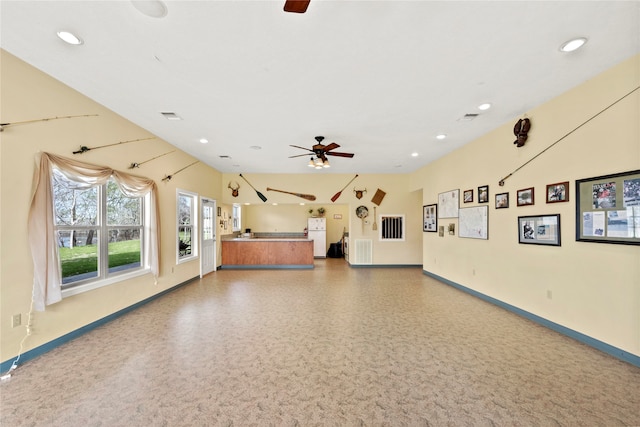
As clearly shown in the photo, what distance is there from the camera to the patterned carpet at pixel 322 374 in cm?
196

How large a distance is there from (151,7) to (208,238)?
613 centimetres

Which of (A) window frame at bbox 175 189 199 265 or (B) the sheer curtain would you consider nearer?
(B) the sheer curtain

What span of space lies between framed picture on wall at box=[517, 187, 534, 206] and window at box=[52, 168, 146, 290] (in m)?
5.75

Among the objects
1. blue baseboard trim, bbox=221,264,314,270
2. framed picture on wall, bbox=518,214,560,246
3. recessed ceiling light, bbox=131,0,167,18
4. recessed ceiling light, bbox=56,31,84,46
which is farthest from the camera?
blue baseboard trim, bbox=221,264,314,270

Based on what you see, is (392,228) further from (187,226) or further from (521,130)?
(187,226)

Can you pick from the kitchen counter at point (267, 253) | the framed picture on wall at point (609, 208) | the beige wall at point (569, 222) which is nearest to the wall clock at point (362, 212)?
the kitchen counter at point (267, 253)

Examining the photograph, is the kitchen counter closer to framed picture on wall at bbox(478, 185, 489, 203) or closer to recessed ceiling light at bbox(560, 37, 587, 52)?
framed picture on wall at bbox(478, 185, 489, 203)

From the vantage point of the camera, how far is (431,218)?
6.84 metres

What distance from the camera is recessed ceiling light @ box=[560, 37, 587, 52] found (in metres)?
2.29

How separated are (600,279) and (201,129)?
5574mm

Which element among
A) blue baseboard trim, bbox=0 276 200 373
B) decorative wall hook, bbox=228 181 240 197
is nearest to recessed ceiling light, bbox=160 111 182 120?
blue baseboard trim, bbox=0 276 200 373

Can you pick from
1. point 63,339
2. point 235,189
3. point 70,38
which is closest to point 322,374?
point 63,339

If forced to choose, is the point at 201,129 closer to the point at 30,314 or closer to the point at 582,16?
the point at 30,314

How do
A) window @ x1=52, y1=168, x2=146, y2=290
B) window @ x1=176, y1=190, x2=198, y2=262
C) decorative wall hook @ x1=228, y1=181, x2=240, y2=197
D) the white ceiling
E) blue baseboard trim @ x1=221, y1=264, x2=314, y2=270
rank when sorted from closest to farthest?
the white ceiling, window @ x1=52, y1=168, x2=146, y2=290, window @ x1=176, y1=190, x2=198, y2=262, decorative wall hook @ x1=228, y1=181, x2=240, y2=197, blue baseboard trim @ x1=221, y1=264, x2=314, y2=270
